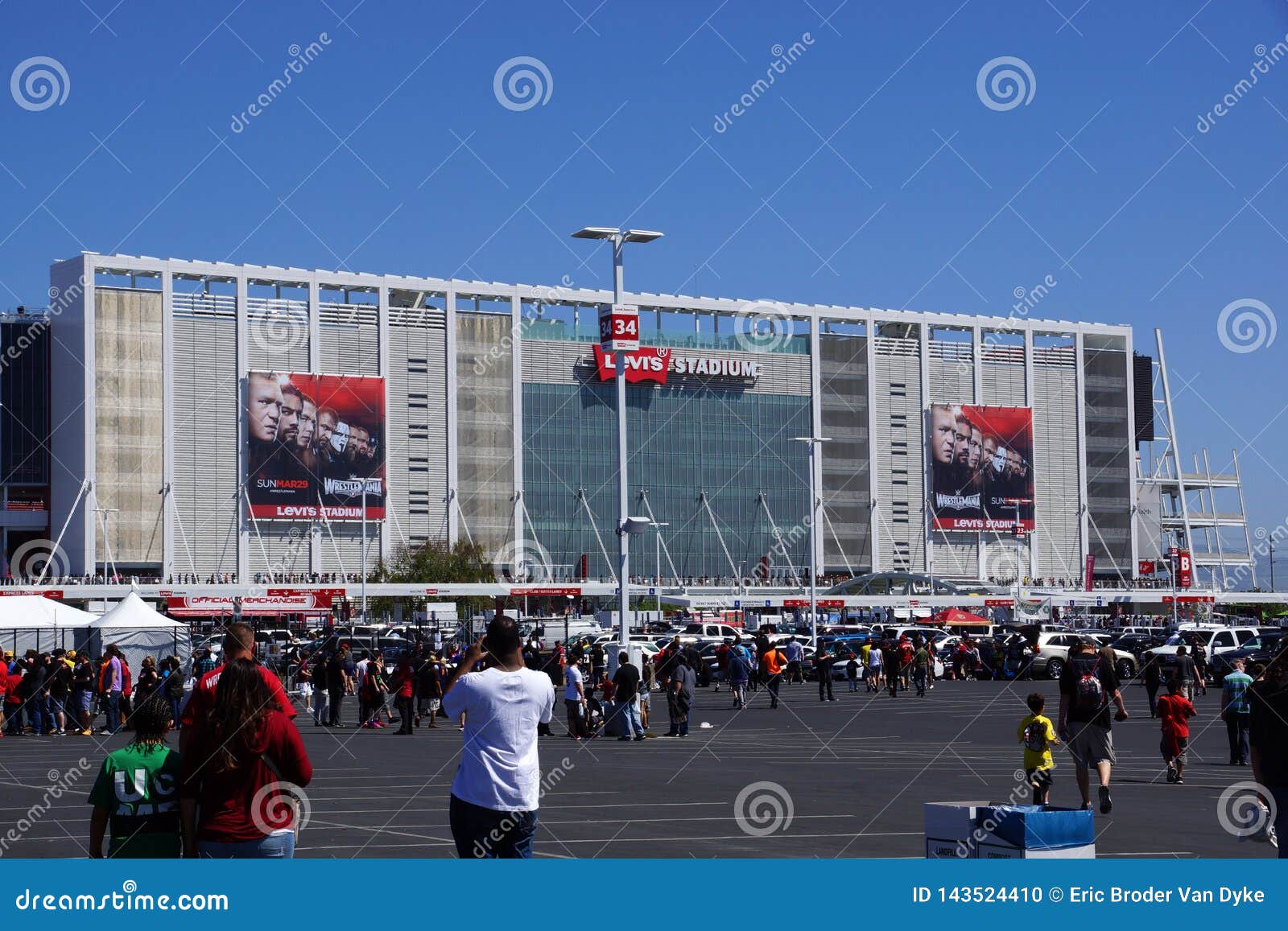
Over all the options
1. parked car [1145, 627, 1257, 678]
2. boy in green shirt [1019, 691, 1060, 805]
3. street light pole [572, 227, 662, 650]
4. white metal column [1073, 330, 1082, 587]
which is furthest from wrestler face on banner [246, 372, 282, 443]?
boy in green shirt [1019, 691, 1060, 805]

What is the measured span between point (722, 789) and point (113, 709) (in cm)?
1831

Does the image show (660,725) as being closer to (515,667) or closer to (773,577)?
(515,667)

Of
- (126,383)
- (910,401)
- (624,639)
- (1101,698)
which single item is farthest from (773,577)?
(1101,698)

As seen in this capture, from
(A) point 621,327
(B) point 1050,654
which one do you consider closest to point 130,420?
(B) point 1050,654

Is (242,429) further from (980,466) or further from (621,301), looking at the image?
(621,301)

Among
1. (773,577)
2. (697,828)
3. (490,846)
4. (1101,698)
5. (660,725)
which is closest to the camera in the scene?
(490,846)

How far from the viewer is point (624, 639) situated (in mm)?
37156

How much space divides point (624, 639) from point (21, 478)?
82.8m

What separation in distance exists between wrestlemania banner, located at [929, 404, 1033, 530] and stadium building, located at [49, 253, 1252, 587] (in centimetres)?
23

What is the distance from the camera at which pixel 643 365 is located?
12344 cm

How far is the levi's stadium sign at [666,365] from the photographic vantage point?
122875 millimetres

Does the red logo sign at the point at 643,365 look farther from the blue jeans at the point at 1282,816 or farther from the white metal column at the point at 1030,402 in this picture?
the blue jeans at the point at 1282,816

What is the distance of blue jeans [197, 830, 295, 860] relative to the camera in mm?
7711

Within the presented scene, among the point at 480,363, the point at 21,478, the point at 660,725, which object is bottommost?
the point at 660,725
